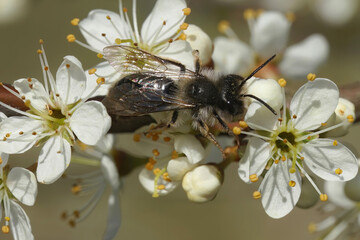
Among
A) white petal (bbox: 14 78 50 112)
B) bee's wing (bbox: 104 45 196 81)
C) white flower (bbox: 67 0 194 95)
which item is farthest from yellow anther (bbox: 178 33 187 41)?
white petal (bbox: 14 78 50 112)

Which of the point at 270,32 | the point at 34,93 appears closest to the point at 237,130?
the point at 34,93

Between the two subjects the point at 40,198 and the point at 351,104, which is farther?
the point at 40,198

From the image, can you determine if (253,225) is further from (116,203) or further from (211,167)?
(211,167)

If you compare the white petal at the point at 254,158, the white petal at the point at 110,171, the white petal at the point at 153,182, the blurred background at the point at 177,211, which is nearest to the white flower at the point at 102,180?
the white petal at the point at 110,171

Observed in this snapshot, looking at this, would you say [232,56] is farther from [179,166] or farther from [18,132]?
[18,132]

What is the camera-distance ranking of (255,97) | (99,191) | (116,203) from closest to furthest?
(255,97) → (116,203) → (99,191)

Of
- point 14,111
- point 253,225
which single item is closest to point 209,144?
point 14,111

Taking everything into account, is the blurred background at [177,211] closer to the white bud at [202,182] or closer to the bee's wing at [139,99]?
the white bud at [202,182]
